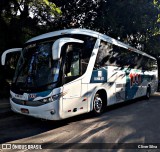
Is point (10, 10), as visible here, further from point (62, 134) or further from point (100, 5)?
point (62, 134)

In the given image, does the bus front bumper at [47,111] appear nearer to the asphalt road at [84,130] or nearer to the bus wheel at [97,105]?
the asphalt road at [84,130]

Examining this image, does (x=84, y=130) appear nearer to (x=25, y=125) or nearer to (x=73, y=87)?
(x=73, y=87)

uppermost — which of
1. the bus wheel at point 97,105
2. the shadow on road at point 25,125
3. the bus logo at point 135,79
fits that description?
the bus logo at point 135,79

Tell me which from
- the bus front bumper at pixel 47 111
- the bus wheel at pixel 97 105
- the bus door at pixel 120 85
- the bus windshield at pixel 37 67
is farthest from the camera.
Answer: the bus door at pixel 120 85

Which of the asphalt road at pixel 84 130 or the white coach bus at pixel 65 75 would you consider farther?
the white coach bus at pixel 65 75

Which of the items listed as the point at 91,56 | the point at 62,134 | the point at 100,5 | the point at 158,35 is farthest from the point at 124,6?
the point at 62,134

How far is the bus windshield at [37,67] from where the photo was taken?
612 cm

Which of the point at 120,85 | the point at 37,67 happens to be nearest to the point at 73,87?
the point at 37,67

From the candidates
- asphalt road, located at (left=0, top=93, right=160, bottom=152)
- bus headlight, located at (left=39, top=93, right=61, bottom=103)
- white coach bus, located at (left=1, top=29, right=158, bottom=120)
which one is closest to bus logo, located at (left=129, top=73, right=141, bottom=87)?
white coach bus, located at (left=1, top=29, right=158, bottom=120)

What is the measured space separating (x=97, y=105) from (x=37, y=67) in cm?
283

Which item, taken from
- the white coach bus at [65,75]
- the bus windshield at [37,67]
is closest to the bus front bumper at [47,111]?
the white coach bus at [65,75]

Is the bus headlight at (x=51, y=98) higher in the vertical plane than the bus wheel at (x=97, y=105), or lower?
higher

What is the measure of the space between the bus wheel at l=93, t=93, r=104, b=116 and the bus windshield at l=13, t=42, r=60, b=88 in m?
2.30

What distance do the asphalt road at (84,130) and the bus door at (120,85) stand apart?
5.08 ft
